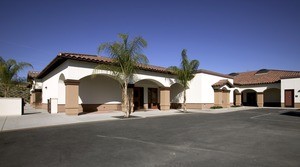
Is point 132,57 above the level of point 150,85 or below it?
above

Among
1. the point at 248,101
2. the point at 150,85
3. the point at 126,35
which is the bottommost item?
the point at 248,101

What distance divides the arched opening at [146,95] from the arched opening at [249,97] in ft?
62.2

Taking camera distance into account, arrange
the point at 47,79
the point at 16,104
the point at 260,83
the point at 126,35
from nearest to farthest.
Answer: the point at 126,35 < the point at 16,104 < the point at 47,79 < the point at 260,83

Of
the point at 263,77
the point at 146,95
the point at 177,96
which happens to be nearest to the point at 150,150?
the point at 146,95

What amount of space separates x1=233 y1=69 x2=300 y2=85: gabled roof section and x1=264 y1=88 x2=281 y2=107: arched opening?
222 cm

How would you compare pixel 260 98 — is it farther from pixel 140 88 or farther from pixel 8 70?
pixel 8 70

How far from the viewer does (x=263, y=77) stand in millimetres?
33719

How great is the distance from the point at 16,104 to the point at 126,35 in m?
10.5

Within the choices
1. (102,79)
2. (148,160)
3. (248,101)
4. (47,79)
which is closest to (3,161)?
(148,160)

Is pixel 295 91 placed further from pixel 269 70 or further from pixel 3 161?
pixel 3 161

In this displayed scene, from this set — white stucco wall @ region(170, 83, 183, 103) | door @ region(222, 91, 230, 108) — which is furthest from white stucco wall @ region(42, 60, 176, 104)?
door @ region(222, 91, 230, 108)

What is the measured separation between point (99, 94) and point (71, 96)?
4.85m

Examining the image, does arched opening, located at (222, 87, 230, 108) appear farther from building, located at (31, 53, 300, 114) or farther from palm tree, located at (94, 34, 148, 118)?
palm tree, located at (94, 34, 148, 118)

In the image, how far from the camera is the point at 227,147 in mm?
6898
